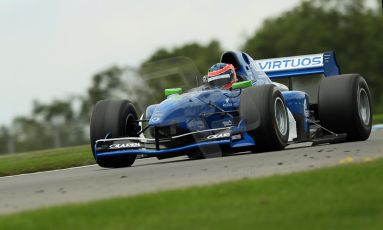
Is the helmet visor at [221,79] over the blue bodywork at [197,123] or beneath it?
over

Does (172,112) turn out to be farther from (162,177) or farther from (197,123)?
(162,177)

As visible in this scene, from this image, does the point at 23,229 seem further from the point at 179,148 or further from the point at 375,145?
the point at 375,145

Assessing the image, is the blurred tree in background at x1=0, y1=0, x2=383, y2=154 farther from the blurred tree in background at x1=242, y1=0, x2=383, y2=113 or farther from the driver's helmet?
the driver's helmet

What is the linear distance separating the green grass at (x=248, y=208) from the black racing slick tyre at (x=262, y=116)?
4.46 meters

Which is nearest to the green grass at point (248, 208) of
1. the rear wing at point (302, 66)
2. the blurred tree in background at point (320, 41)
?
the rear wing at point (302, 66)

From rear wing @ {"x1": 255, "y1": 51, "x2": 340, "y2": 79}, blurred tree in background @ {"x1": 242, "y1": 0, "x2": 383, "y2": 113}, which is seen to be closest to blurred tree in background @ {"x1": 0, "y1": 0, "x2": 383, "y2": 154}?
blurred tree in background @ {"x1": 242, "y1": 0, "x2": 383, "y2": 113}

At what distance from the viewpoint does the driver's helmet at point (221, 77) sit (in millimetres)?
15727

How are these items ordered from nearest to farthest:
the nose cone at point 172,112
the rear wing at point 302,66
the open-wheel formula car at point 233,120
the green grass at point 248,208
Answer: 1. the green grass at point 248,208
2. the open-wheel formula car at point 233,120
3. the nose cone at point 172,112
4. the rear wing at point 302,66

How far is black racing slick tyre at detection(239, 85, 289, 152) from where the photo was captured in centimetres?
1409

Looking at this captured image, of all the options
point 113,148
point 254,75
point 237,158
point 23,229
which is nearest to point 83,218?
point 23,229

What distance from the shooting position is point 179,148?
46.7 feet

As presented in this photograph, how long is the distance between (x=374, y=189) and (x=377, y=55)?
209 ft

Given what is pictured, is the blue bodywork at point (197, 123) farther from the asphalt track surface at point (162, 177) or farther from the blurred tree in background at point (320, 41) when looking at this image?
the blurred tree in background at point (320, 41)

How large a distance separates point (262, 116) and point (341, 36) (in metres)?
60.1
